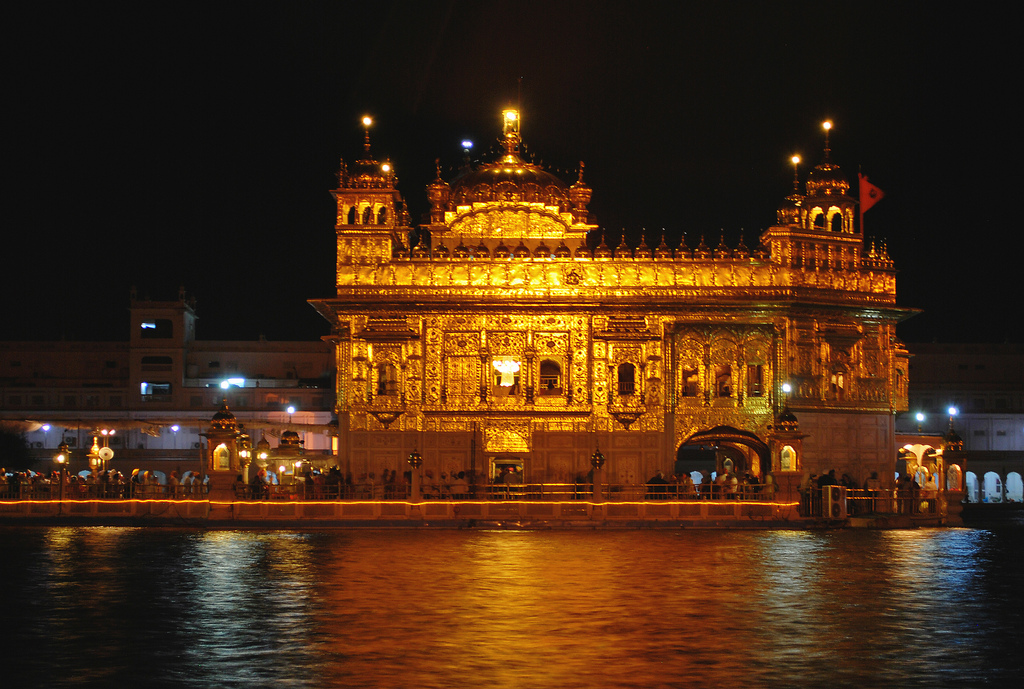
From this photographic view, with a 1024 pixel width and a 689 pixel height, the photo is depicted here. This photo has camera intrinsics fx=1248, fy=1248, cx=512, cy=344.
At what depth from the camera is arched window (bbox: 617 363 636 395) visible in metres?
42.6

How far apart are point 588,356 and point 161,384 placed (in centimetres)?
4350

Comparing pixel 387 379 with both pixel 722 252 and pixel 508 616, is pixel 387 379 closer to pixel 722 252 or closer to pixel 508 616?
pixel 722 252

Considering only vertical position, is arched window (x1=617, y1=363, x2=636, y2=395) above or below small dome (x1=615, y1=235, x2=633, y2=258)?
below

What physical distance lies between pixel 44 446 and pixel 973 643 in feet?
235

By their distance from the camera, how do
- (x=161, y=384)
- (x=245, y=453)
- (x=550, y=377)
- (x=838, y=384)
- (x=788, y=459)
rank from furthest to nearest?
(x=161, y=384) < (x=245, y=453) < (x=838, y=384) < (x=550, y=377) < (x=788, y=459)

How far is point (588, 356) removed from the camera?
140 feet

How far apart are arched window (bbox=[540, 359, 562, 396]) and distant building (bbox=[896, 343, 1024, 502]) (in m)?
35.8

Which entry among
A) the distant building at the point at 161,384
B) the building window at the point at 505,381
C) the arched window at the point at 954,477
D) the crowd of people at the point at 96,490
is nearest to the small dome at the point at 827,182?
the arched window at the point at 954,477

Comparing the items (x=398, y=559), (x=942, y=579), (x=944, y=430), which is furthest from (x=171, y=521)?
(x=944, y=430)

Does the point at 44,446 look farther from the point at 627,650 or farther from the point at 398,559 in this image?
the point at 627,650

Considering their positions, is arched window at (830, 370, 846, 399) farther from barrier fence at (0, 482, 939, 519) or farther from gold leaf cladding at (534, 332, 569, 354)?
gold leaf cladding at (534, 332, 569, 354)

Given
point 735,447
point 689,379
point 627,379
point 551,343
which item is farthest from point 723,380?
point 551,343

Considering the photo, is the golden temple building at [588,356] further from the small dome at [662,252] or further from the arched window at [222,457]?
the arched window at [222,457]

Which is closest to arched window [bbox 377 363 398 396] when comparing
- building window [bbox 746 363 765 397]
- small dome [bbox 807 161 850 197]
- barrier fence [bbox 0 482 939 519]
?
barrier fence [bbox 0 482 939 519]
